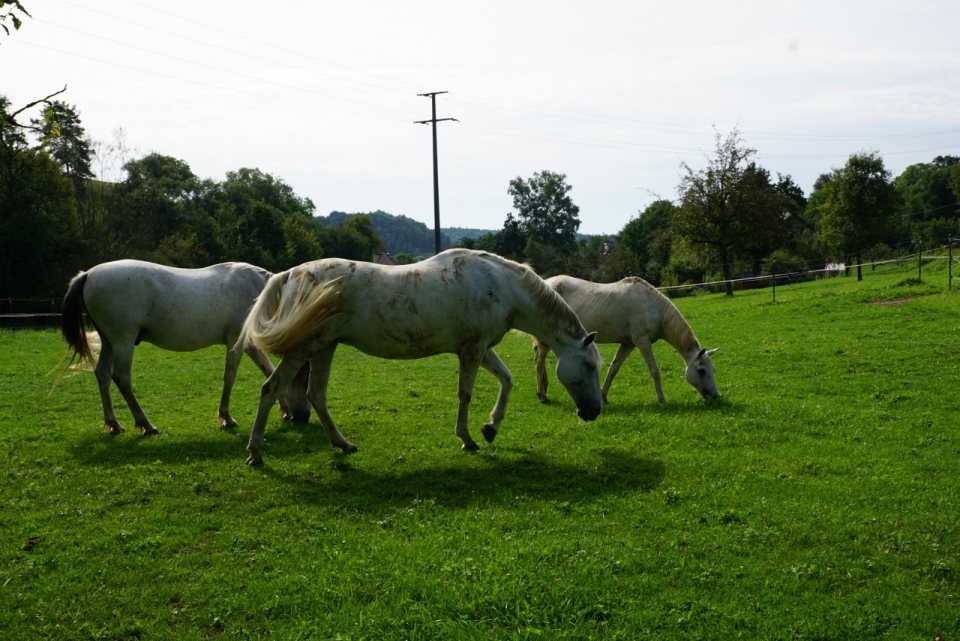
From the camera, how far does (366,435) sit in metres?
8.51

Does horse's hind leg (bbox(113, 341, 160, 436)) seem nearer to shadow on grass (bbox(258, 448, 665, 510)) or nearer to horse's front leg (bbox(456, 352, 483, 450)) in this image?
shadow on grass (bbox(258, 448, 665, 510))

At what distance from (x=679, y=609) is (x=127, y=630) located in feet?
10.0

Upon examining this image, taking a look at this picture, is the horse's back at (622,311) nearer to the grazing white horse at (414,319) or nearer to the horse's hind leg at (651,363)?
the horse's hind leg at (651,363)

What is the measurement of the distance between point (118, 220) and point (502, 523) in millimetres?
44918

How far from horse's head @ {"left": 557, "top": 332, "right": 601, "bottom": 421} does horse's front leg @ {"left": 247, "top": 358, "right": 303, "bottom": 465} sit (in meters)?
2.88

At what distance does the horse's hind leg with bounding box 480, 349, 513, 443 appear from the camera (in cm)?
746

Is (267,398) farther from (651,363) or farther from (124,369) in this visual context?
(651,363)

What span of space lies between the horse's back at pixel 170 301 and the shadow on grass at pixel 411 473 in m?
1.44

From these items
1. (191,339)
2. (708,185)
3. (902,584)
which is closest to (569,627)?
(902,584)

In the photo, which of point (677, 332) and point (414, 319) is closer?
point (414, 319)

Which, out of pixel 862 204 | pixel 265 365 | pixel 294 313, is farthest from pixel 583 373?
pixel 862 204

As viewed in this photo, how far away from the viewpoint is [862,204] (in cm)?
3947

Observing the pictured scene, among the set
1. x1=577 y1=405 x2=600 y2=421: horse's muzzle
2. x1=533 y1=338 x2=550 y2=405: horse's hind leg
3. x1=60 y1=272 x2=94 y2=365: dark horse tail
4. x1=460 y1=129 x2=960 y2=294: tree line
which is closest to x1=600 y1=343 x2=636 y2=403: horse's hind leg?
x1=533 y1=338 x2=550 y2=405: horse's hind leg

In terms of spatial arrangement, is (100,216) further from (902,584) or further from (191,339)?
(902,584)
